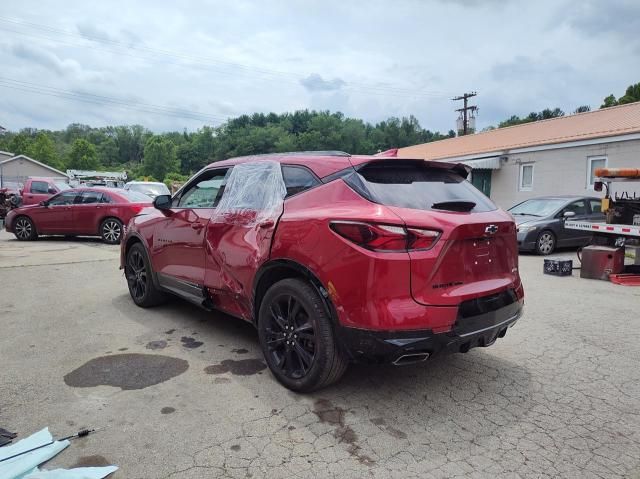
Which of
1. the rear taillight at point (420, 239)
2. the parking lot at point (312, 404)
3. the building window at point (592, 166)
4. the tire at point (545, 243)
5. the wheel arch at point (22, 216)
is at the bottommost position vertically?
the parking lot at point (312, 404)

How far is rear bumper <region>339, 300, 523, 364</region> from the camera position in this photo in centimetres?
278

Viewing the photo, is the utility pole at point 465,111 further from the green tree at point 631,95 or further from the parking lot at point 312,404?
the parking lot at point 312,404

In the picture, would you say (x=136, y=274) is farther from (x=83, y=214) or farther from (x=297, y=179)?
(x=83, y=214)

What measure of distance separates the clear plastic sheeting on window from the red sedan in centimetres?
839

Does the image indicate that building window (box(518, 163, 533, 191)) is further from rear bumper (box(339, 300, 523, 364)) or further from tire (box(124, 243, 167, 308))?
rear bumper (box(339, 300, 523, 364))

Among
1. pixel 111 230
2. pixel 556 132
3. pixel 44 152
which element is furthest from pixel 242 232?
pixel 44 152

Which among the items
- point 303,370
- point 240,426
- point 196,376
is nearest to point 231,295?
point 196,376

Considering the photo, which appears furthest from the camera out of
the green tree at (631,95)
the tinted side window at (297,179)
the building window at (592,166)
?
the green tree at (631,95)

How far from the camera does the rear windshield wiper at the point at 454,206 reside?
122 inches

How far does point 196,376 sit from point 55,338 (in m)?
1.85

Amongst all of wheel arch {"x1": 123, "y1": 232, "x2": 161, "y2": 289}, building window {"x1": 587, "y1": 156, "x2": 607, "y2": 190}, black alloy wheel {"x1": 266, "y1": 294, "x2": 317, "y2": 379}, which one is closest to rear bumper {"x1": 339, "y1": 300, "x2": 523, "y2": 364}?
black alloy wheel {"x1": 266, "y1": 294, "x2": 317, "y2": 379}

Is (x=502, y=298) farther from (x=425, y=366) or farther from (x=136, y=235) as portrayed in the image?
(x=136, y=235)

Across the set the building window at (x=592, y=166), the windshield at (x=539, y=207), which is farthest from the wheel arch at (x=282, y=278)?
the building window at (x=592, y=166)

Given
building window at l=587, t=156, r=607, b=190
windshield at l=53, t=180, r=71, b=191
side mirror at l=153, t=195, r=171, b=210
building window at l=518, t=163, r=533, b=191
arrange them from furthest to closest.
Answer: building window at l=518, t=163, r=533, b=191 < windshield at l=53, t=180, r=71, b=191 < building window at l=587, t=156, r=607, b=190 < side mirror at l=153, t=195, r=171, b=210
